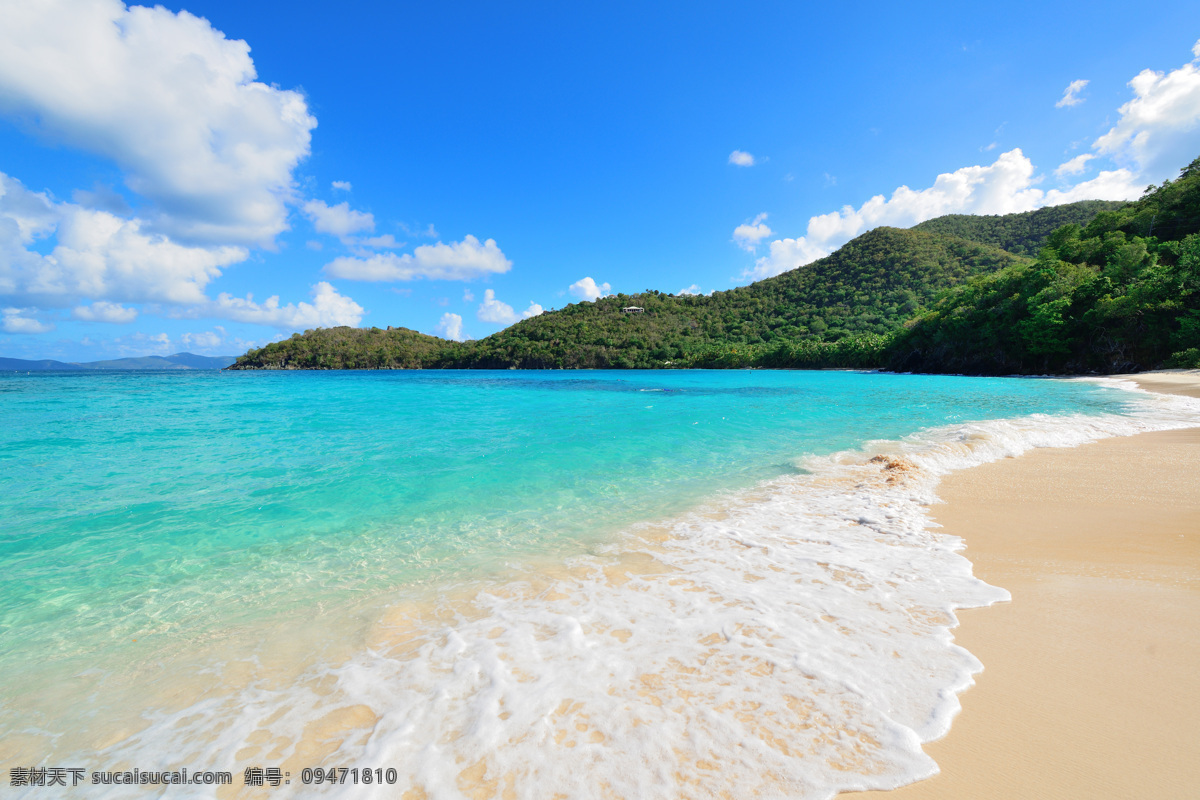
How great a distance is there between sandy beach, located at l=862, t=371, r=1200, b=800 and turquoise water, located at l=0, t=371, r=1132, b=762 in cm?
361

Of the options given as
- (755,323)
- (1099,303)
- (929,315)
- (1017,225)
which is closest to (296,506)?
(1099,303)

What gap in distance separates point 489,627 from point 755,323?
354 feet

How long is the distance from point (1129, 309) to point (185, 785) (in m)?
52.5

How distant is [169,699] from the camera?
2.96 meters

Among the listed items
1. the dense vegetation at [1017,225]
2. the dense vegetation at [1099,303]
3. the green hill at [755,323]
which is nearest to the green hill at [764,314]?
the green hill at [755,323]

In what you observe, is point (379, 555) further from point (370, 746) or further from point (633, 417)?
point (633, 417)

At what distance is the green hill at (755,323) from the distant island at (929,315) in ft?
1.18

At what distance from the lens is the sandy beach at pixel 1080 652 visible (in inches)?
80.4

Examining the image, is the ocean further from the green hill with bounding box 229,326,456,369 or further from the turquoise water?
the green hill with bounding box 229,326,456,369

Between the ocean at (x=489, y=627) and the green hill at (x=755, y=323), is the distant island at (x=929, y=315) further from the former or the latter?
the ocean at (x=489, y=627)

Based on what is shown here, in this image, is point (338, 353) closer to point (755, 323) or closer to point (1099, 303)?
point (755, 323)

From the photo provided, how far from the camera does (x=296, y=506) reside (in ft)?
23.0

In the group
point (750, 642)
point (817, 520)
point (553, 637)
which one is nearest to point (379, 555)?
point (553, 637)

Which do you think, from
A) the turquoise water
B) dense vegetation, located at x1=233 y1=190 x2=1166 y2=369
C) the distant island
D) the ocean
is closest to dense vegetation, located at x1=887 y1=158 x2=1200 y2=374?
the distant island
